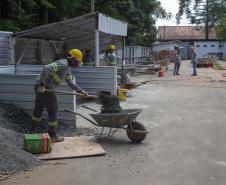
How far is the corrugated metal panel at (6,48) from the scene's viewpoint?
16.4 m

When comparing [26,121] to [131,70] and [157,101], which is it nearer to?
[157,101]

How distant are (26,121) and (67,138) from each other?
5.06 ft

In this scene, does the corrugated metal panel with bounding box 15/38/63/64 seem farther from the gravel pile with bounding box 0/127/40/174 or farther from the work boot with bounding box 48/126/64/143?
the gravel pile with bounding box 0/127/40/174

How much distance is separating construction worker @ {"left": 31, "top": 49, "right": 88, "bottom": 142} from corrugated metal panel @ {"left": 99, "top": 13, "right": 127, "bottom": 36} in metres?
6.06

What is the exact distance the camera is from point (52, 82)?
31.4ft

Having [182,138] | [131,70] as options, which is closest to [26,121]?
[182,138]

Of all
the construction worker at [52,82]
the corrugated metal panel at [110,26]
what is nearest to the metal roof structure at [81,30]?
the corrugated metal panel at [110,26]

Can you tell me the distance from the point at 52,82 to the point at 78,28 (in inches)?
324

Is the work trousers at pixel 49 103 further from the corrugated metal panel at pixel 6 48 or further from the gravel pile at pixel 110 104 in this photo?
the corrugated metal panel at pixel 6 48

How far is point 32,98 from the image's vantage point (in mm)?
11516

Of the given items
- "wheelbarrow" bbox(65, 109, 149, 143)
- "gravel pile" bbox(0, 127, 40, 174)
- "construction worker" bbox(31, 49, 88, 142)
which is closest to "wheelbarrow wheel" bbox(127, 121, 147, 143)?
"wheelbarrow" bbox(65, 109, 149, 143)

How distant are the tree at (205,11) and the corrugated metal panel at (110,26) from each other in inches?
2597

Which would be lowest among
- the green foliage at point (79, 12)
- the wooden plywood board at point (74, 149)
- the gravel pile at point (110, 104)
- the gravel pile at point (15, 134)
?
the wooden plywood board at point (74, 149)

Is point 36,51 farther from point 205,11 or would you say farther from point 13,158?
point 205,11
